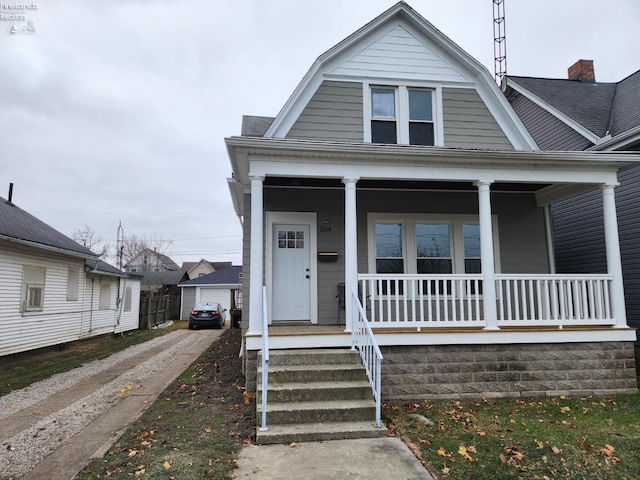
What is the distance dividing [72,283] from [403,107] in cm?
Answer: 1145

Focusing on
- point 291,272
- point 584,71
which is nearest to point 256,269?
point 291,272

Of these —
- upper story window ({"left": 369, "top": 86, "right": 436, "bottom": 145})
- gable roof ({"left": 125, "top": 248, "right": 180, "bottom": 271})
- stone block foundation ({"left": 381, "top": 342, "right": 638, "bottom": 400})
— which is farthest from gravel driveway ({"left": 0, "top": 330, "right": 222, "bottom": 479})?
gable roof ({"left": 125, "top": 248, "right": 180, "bottom": 271})

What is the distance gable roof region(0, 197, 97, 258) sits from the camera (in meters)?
8.72

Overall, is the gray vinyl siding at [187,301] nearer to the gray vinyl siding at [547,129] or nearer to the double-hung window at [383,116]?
the double-hung window at [383,116]

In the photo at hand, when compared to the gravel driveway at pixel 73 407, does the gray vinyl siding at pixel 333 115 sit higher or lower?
higher

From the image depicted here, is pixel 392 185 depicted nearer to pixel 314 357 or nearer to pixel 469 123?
pixel 469 123

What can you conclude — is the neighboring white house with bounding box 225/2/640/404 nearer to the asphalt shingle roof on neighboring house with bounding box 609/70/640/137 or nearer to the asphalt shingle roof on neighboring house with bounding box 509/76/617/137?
the asphalt shingle roof on neighboring house with bounding box 609/70/640/137

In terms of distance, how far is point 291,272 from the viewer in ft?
24.3

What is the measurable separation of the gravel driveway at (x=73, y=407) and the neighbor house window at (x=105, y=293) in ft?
17.6

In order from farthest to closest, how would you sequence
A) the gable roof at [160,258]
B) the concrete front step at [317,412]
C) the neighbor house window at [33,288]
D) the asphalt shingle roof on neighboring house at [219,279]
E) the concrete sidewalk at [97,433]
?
the gable roof at [160,258] < the asphalt shingle roof on neighboring house at [219,279] < the neighbor house window at [33,288] < the concrete front step at [317,412] < the concrete sidewalk at [97,433]

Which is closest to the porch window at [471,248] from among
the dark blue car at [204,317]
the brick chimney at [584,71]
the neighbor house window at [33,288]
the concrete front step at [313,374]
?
the concrete front step at [313,374]

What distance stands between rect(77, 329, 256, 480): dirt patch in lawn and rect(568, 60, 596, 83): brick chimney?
14029mm

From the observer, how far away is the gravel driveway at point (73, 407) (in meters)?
3.79

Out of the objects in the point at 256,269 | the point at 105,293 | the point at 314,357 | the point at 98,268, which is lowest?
the point at 314,357
